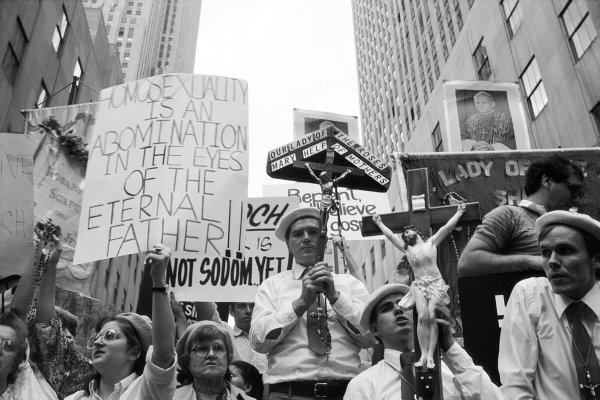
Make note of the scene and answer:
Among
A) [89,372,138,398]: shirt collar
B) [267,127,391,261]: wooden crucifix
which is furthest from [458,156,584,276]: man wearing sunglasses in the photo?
[89,372,138,398]: shirt collar

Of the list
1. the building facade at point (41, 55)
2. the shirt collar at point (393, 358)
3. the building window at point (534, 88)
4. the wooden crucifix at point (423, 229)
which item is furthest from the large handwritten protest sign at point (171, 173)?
the building window at point (534, 88)

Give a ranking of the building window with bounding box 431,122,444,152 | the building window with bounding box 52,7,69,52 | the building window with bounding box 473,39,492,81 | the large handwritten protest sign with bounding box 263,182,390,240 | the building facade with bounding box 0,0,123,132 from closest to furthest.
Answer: the large handwritten protest sign with bounding box 263,182,390,240 < the building facade with bounding box 0,0,123,132 < the building window with bounding box 52,7,69,52 < the building window with bounding box 473,39,492,81 < the building window with bounding box 431,122,444,152

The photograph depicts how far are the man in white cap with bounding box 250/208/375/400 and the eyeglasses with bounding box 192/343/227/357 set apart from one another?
26cm

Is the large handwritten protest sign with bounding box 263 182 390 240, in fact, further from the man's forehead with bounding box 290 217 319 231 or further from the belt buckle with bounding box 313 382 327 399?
the belt buckle with bounding box 313 382 327 399

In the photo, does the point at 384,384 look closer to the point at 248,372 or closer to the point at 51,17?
the point at 248,372

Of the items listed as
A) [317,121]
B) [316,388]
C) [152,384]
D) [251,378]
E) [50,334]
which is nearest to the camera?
[152,384]

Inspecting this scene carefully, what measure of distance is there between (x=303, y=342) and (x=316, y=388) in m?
0.31

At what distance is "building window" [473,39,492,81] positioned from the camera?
2163 cm

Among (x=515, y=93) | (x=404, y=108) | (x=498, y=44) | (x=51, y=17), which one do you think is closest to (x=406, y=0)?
(x=404, y=108)

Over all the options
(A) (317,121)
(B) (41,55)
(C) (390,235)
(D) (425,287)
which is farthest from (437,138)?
(D) (425,287)

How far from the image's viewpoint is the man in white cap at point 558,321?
2.29m

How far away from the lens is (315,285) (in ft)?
9.58

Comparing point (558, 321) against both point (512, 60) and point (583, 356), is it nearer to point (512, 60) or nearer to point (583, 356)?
point (583, 356)

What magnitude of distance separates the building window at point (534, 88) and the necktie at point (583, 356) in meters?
16.7
